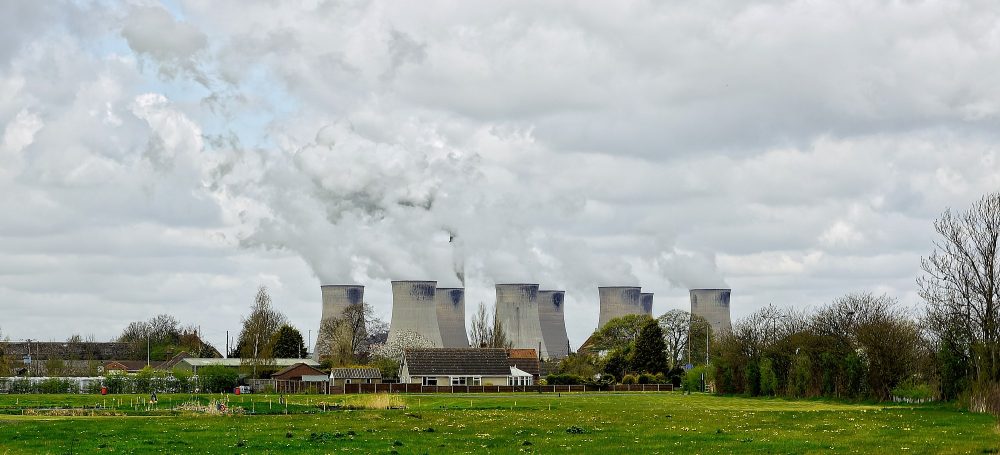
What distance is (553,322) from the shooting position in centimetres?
12606

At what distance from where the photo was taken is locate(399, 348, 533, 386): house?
96.3m

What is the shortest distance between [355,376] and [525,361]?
73.5ft

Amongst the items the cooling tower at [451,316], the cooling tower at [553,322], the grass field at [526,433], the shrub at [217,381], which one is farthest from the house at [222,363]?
the grass field at [526,433]

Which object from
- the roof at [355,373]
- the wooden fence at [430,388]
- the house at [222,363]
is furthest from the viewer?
the house at [222,363]

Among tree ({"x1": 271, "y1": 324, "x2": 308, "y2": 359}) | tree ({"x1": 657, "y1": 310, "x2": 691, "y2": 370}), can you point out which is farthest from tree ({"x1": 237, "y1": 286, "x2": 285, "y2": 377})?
tree ({"x1": 657, "y1": 310, "x2": 691, "y2": 370})

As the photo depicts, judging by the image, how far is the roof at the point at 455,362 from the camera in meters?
96.5

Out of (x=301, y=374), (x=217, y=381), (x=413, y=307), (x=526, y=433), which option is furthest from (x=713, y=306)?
(x=526, y=433)

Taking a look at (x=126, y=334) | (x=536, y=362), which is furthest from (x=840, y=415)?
(x=126, y=334)

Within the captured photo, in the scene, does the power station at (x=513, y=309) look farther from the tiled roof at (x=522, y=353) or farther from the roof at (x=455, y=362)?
the roof at (x=455, y=362)

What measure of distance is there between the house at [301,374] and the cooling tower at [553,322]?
100 ft

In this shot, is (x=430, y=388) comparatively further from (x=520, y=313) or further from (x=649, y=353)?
(x=520, y=313)

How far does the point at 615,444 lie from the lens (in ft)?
92.3

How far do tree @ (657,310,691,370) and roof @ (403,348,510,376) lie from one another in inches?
998

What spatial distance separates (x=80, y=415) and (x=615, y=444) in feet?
92.9
